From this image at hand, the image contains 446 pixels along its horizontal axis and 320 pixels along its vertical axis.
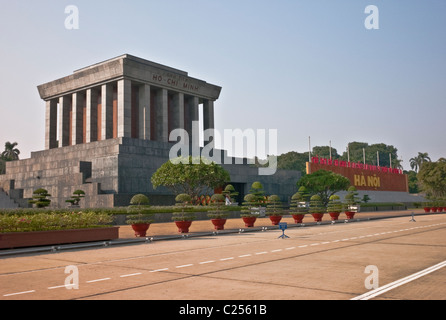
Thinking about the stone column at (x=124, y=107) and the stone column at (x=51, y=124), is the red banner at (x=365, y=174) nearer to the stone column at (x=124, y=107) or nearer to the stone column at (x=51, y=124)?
the stone column at (x=124, y=107)

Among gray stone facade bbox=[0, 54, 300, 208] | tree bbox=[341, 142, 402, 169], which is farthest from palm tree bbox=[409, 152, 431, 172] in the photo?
gray stone facade bbox=[0, 54, 300, 208]

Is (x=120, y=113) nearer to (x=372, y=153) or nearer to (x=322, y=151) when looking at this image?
(x=322, y=151)

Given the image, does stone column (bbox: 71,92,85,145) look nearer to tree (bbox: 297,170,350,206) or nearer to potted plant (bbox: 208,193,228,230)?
tree (bbox: 297,170,350,206)

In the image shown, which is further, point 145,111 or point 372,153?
point 372,153

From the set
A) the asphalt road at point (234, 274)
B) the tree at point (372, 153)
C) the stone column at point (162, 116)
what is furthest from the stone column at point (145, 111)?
the tree at point (372, 153)

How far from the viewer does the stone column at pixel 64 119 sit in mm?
68575

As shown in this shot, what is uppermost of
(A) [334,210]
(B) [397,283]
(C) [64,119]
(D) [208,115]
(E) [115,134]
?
(D) [208,115]

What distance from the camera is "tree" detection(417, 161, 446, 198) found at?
95875mm

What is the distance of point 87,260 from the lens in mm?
14742

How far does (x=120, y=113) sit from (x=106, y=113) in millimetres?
4513

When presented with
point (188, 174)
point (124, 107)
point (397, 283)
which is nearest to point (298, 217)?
point (188, 174)

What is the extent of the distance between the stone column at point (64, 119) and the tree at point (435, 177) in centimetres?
7944

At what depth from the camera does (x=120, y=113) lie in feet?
191
